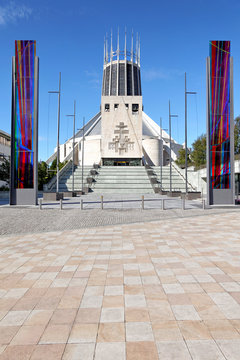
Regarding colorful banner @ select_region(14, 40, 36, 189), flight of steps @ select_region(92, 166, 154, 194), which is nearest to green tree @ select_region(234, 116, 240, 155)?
flight of steps @ select_region(92, 166, 154, 194)

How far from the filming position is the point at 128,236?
29.5 ft

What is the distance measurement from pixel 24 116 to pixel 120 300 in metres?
17.8

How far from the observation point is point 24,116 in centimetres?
1880

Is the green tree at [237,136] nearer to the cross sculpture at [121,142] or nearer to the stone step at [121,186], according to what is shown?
the stone step at [121,186]

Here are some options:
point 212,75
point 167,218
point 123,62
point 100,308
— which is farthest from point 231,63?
point 123,62

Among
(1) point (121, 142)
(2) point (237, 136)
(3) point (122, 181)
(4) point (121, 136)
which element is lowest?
(3) point (122, 181)

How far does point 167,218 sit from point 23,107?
13.7m

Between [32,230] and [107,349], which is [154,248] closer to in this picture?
[107,349]

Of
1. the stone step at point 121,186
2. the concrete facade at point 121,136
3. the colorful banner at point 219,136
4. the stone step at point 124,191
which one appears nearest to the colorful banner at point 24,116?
the colorful banner at point 219,136

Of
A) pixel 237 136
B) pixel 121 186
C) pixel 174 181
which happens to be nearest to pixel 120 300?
pixel 121 186

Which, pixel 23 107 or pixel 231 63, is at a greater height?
pixel 231 63

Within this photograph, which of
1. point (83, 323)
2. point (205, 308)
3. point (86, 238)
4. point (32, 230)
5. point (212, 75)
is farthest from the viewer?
point (212, 75)

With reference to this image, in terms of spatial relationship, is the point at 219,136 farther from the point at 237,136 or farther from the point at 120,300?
the point at 237,136

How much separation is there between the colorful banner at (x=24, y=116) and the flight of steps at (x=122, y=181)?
16.2 m
